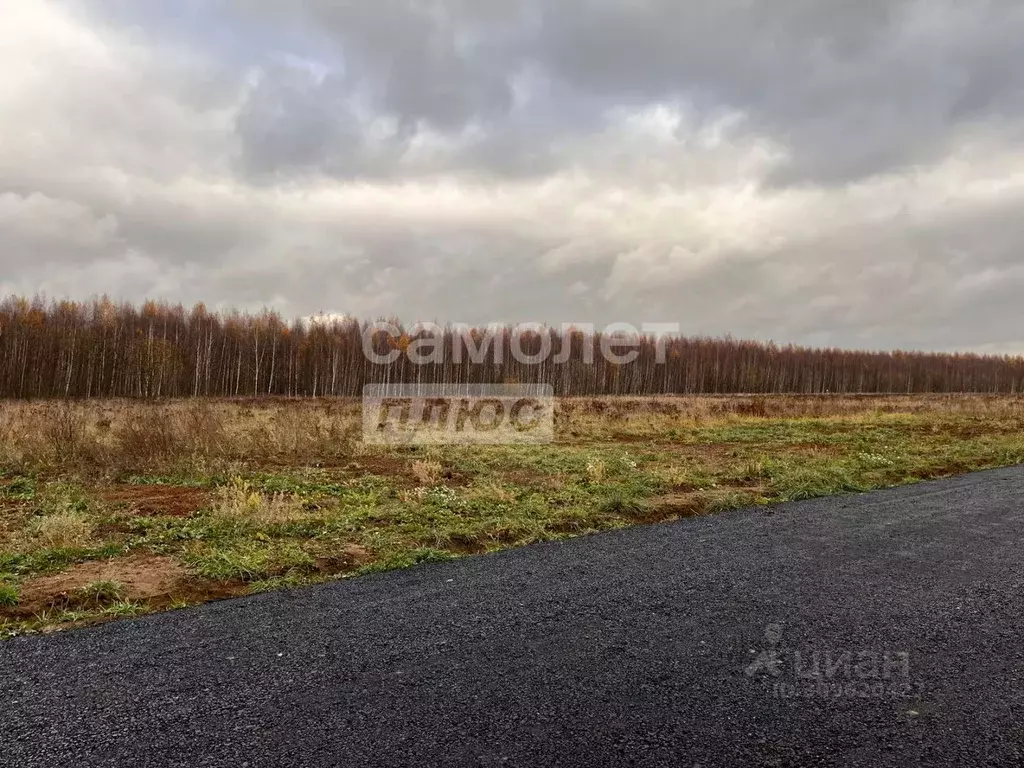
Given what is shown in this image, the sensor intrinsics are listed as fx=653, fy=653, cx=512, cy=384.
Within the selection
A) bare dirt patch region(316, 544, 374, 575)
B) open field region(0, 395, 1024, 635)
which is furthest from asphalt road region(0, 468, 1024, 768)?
open field region(0, 395, 1024, 635)

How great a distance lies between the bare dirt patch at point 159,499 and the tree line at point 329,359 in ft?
131

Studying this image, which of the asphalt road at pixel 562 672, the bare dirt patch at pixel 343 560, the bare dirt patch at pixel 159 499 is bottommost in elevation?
the bare dirt patch at pixel 159 499

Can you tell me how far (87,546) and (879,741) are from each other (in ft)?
24.5

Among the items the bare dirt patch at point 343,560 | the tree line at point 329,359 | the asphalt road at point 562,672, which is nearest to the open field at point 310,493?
the bare dirt patch at point 343,560

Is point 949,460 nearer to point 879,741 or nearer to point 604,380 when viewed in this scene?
point 879,741

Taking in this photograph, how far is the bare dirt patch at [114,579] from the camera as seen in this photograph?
554 cm

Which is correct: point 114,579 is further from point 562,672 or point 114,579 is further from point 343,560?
point 562,672

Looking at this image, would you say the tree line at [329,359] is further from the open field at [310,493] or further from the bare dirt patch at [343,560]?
the bare dirt patch at [343,560]

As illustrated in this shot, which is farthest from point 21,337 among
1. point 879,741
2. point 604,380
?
point 879,741

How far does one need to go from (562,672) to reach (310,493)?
7409mm

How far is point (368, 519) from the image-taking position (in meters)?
8.56

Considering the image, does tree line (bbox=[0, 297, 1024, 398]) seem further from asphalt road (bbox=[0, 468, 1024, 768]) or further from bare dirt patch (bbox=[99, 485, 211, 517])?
asphalt road (bbox=[0, 468, 1024, 768])

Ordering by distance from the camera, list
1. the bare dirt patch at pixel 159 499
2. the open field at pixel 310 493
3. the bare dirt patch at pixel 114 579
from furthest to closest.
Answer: the bare dirt patch at pixel 159 499 → the open field at pixel 310 493 → the bare dirt patch at pixel 114 579

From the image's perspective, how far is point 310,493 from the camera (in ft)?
34.3
